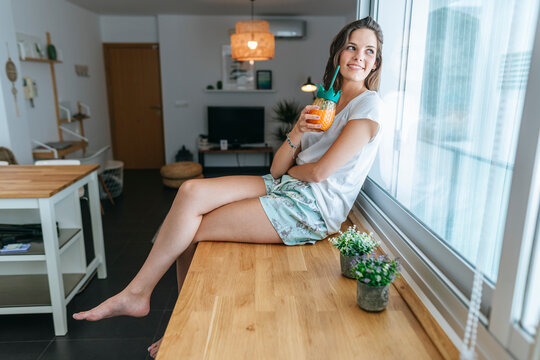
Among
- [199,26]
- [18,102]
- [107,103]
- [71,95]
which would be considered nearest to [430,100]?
[18,102]

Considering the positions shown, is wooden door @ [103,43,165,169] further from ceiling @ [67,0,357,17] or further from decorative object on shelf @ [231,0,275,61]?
decorative object on shelf @ [231,0,275,61]

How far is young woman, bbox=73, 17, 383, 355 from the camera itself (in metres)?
1.59

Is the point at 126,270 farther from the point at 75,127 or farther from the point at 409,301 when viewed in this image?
the point at 75,127

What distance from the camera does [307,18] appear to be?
20.0 feet

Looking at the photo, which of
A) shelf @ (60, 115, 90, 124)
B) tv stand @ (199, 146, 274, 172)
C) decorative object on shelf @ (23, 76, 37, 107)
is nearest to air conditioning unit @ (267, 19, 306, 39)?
tv stand @ (199, 146, 274, 172)

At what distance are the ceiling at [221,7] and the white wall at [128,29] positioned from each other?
203mm

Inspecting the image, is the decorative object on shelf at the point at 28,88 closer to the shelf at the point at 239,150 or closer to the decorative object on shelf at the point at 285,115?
the shelf at the point at 239,150

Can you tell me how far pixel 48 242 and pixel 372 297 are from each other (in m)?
1.60

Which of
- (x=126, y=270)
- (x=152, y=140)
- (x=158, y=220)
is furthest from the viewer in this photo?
(x=152, y=140)

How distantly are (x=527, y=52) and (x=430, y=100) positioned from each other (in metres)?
0.66

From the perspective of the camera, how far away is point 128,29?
6.17 m

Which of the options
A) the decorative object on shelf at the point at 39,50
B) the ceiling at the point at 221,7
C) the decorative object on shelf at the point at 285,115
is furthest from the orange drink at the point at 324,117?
the decorative object on shelf at the point at 285,115

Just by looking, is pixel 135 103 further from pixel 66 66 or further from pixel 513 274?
pixel 513 274

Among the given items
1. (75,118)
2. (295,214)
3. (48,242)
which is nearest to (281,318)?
(295,214)
